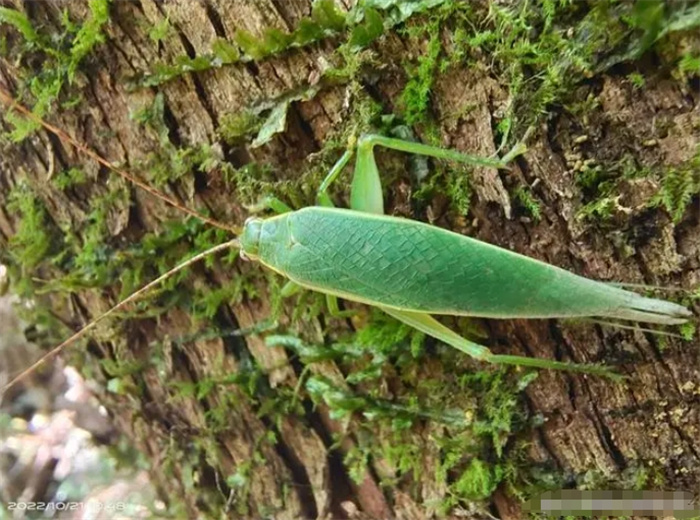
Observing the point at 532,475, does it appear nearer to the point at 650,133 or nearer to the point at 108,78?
the point at 650,133

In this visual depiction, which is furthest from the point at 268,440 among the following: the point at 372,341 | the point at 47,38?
the point at 47,38

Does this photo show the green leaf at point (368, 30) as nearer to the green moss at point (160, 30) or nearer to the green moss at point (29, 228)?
the green moss at point (160, 30)

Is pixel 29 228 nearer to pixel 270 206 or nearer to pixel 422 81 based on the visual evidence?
pixel 270 206

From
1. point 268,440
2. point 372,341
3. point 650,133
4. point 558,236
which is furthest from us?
point 268,440

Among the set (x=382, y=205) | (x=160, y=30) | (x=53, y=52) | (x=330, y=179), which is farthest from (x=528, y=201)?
(x=53, y=52)

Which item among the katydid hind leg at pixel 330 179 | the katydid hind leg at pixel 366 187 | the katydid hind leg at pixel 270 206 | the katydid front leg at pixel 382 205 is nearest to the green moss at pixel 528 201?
the katydid front leg at pixel 382 205

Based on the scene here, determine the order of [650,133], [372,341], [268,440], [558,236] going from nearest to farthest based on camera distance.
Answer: [650,133], [558,236], [372,341], [268,440]
